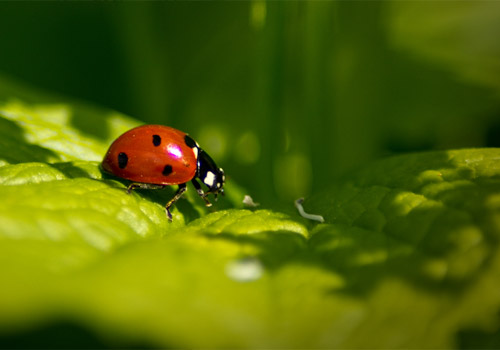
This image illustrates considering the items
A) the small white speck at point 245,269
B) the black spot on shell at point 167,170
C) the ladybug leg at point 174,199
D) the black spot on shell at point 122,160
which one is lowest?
the small white speck at point 245,269

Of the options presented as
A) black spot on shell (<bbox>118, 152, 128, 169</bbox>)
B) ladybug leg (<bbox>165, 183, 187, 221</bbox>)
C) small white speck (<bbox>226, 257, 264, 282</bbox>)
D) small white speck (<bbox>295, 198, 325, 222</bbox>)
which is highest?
black spot on shell (<bbox>118, 152, 128, 169</bbox>)

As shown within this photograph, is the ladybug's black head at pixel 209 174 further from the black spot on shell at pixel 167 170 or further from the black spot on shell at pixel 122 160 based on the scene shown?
the black spot on shell at pixel 122 160

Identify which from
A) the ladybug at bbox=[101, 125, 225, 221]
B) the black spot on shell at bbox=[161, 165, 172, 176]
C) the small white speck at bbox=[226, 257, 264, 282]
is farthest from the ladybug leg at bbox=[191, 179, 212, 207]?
the small white speck at bbox=[226, 257, 264, 282]

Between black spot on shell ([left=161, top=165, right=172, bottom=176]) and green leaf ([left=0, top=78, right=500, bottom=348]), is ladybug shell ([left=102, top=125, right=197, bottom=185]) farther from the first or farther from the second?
green leaf ([left=0, top=78, right=500, bottom=348])

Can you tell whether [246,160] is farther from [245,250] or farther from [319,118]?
[245,250]

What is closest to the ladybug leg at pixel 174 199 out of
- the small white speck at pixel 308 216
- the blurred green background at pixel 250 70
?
the small white speck at pixel 308 216

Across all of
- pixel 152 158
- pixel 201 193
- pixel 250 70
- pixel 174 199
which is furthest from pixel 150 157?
pixel 250 70
